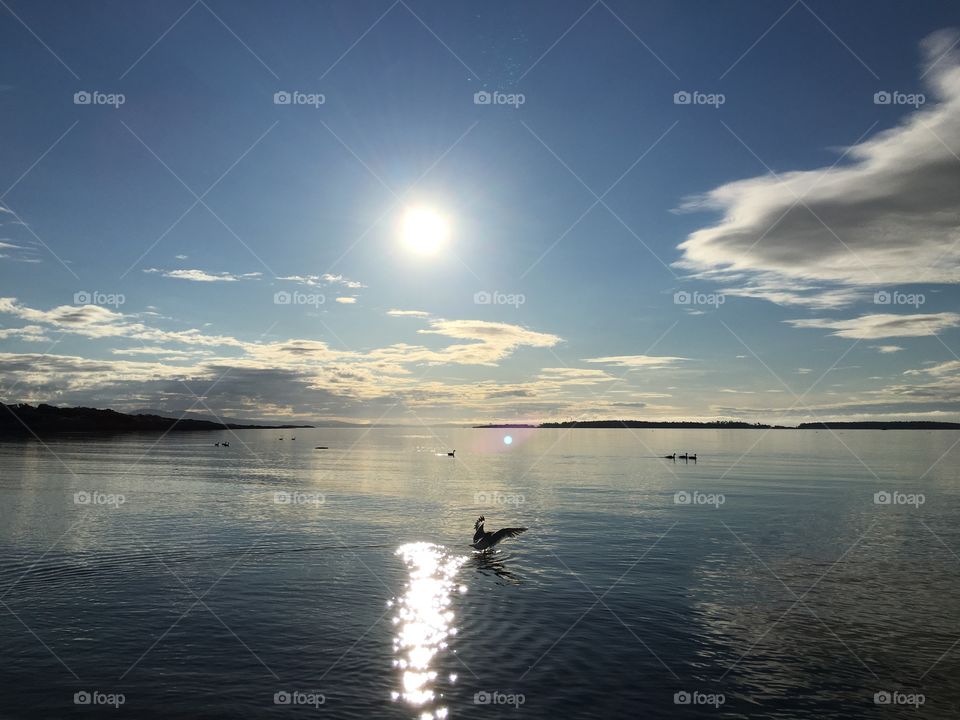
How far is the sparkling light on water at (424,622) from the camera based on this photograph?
19.5 meters

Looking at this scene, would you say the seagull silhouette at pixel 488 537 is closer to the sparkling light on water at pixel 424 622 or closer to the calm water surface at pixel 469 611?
the calm water surface at pixel 469 611

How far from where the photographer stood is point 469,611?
91.4ft

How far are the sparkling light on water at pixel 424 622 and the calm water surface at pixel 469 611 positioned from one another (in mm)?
142

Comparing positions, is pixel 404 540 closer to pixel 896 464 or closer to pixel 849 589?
pixel 849 589

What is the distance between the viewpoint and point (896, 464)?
408ft

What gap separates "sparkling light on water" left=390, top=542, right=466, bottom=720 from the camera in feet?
64.0

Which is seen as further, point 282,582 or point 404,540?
point 404,540

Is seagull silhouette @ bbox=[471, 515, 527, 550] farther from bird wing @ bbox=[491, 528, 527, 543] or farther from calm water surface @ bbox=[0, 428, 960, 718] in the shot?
calm water surface @ bbox=[0, 428, 960, 718]

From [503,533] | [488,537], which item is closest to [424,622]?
[488,537]

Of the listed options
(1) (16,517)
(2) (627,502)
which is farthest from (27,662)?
(2) (627,502)

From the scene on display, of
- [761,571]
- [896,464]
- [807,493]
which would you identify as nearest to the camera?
[761,571]

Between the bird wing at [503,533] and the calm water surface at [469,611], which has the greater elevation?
the bird wing at [503,533]

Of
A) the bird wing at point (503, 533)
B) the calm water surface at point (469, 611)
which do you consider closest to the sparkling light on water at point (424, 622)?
the calm water surface at point (469, 611)

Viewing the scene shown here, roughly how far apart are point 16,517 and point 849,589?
59324 millimetres
